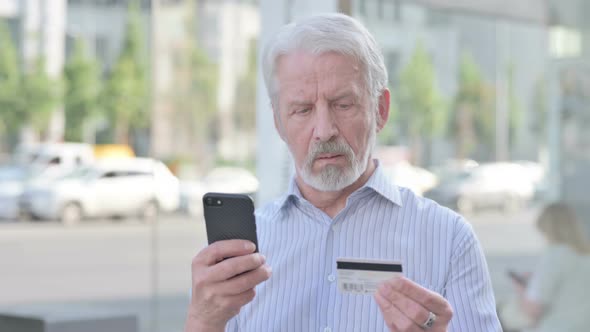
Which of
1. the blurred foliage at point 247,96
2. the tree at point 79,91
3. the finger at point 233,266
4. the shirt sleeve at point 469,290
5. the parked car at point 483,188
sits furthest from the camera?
the tree at point 79,91

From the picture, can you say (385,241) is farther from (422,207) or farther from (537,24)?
(537,24)

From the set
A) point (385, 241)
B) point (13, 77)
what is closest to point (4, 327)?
point (385, 241)

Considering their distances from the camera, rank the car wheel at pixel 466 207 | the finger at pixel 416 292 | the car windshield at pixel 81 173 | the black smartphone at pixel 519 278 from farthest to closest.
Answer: the car windshield at pixel 81 173 < the car wheel at pixel 466 207 < the black smartphone at pixel 519 278 < the finger at pixel 416 292

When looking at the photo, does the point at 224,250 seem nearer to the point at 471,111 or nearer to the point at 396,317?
the point at 396,317

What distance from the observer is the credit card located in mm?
1437

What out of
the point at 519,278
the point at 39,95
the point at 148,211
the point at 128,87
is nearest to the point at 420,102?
the point at 519,278

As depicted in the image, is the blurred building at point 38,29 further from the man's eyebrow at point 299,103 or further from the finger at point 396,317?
the finger at point 396,317

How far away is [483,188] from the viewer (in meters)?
6.16

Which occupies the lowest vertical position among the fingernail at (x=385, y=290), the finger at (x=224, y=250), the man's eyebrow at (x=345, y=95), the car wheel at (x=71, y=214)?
the car wheel at (x=71, y=214)

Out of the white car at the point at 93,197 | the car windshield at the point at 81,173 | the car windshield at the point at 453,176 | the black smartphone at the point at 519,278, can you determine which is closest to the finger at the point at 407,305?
the black smartphone at the point at 519,278

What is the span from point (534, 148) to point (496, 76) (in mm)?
562

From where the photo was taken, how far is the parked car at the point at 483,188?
6.04m

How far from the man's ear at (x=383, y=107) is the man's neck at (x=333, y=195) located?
3.3 inches

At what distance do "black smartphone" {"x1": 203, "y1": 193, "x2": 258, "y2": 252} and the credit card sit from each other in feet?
0.60
